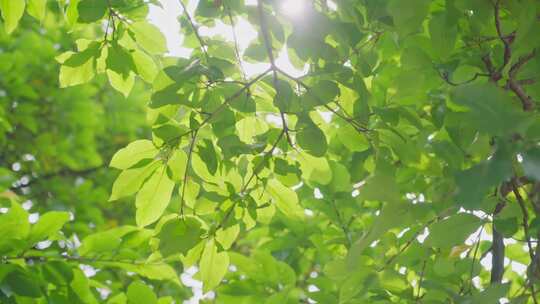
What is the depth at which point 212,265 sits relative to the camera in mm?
1271

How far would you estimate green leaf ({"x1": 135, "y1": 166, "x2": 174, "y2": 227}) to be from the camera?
1.25 m

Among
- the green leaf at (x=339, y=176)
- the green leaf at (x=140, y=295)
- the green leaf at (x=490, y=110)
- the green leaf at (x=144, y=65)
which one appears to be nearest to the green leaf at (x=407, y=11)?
the green leaf at (x=490, y=110)

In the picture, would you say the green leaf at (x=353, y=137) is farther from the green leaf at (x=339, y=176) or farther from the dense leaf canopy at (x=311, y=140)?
the green leaf at (x=339, y=176)

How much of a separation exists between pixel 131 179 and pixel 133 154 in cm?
5

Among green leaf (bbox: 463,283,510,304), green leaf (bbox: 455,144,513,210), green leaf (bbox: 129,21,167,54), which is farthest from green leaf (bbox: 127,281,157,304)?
green leaf (bbox: 455,144,513,210)

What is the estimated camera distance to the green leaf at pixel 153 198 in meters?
1.25

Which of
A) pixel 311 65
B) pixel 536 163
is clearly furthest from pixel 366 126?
pixel 536 163

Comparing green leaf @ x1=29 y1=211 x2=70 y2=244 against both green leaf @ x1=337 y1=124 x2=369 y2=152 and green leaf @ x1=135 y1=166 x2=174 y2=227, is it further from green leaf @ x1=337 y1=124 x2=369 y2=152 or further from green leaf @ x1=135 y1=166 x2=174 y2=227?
green leaf @ x1=337 y1=124 x2=369 y2=152

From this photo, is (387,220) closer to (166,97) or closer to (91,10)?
(166,97)

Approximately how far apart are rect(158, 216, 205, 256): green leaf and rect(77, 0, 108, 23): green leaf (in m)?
0.42

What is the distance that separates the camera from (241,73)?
1.27 m

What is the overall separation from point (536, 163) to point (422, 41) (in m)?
0.56

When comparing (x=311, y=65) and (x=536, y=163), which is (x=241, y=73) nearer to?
(x=311, y=65)

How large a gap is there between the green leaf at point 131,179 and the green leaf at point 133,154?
0.02 metres
